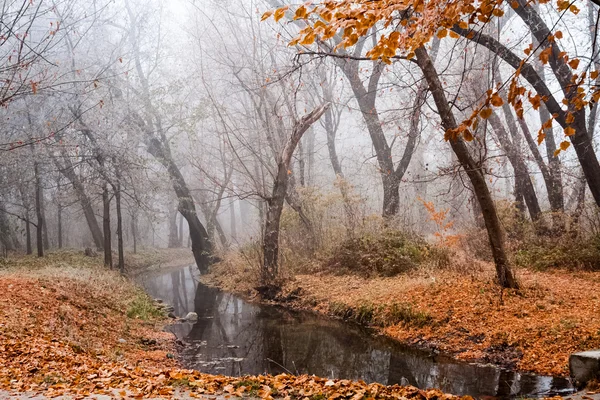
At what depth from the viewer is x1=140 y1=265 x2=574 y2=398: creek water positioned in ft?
20.0

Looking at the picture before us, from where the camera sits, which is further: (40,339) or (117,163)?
(117,163)

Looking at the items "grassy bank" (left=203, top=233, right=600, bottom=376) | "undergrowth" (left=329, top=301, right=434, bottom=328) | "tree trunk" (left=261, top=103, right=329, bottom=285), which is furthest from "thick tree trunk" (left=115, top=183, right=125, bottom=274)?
"undergrowth" (left=329, top=301, right=434, bottom=328)

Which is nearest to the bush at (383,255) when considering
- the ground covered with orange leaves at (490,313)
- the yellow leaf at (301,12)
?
the ground covered with orange leaves at (490,313)

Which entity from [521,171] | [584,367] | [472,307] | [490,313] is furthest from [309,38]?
[521,171]

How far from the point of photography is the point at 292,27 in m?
20.8

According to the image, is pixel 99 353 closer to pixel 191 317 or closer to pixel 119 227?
pixel 191 317

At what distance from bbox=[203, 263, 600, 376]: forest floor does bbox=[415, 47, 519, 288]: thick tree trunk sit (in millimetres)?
337

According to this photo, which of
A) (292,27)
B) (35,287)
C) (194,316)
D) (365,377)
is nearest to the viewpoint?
(365,377)

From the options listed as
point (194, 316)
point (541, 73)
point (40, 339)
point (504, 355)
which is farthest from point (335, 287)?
point (541, 73)

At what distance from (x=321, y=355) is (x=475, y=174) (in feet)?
12.1

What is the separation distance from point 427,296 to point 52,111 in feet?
45.5

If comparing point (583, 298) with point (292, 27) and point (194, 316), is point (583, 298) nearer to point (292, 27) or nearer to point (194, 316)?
point (194, 316)

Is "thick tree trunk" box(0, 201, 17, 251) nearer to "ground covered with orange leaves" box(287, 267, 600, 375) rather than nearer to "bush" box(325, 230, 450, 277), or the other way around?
"bush" box(325, 230, 450, 277)

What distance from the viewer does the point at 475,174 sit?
26.8ft
